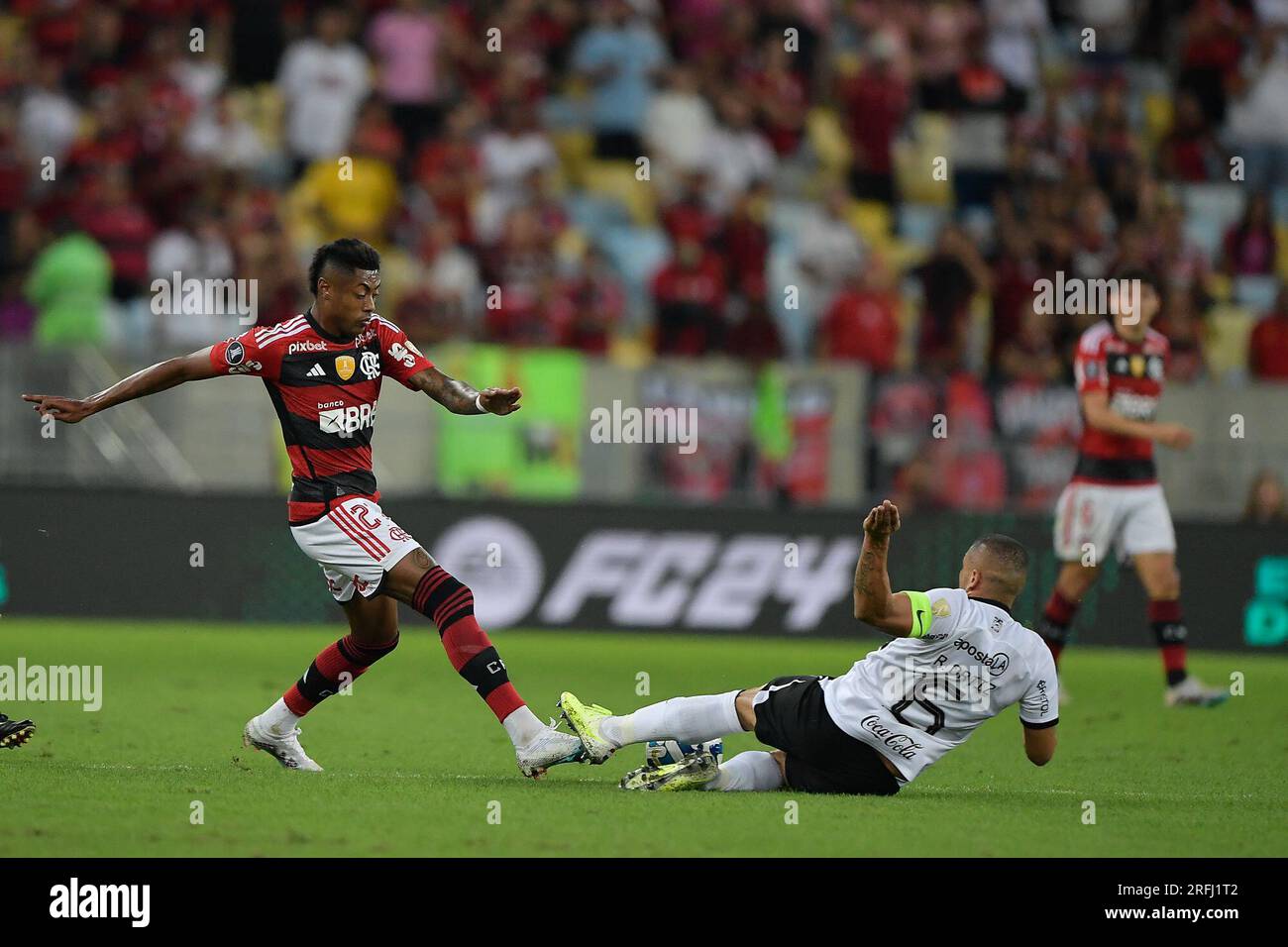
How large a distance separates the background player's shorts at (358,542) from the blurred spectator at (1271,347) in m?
12.0

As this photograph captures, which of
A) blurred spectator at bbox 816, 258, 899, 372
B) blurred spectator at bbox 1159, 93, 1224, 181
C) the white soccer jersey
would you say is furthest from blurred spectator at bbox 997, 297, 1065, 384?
the white soccer jersey

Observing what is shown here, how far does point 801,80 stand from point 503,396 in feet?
46.8

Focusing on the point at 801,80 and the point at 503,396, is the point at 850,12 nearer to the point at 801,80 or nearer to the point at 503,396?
the point at 801,80

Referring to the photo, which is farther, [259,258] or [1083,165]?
[1083,165]

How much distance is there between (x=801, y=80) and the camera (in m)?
21.3

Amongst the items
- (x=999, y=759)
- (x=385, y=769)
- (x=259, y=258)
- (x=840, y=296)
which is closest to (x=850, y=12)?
(x=840, y=296)

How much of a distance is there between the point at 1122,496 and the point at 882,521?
6141 mm

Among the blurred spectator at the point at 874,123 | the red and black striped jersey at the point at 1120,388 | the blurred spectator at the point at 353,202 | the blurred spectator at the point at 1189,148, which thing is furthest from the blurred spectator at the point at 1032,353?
the blurred spectator at the point at 353,202

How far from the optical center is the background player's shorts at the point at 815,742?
7621 millimetres

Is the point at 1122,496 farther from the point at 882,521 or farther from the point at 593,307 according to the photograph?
the point at 593,307

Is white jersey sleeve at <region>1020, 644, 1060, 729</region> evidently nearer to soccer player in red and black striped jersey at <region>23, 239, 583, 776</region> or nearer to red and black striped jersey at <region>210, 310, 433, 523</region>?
soccer player in red and black striped jersey at <region>23, 239, 583, 776</region>

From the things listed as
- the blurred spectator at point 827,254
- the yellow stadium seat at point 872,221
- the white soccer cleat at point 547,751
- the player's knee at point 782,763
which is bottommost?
the player's knee at point 782,763

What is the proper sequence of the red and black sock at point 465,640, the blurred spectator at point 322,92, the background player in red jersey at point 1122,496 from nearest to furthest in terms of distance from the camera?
the red and black sock at point 465,640 → the background player in red jersey at point 1122,496 → the blurred spectator at point 322,92

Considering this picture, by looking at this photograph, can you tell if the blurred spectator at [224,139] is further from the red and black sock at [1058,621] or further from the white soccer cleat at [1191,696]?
the white soccer cleat at [1191,696]
